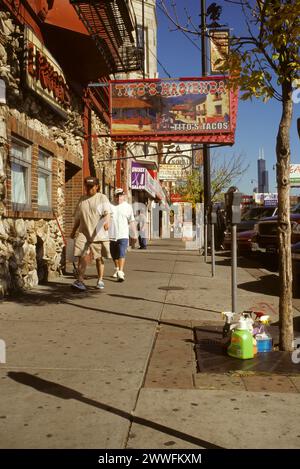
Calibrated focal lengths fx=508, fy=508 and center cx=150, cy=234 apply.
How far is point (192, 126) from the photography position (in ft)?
42.3

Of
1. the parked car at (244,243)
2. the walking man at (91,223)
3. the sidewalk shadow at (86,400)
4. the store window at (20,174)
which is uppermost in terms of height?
the store window at (20,174)

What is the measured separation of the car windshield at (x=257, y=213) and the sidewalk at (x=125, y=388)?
12.8 metres

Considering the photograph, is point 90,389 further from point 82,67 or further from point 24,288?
point 82,67

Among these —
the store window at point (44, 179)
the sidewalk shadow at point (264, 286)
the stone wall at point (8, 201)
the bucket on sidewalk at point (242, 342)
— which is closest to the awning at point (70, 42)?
the stone wall at point (8, 201)

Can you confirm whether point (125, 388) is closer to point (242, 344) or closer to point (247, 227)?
point (242, 344)

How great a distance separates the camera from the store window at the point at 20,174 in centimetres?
773

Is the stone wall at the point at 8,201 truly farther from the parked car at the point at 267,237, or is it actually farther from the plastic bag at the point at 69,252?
the parked car at the point at 267,237

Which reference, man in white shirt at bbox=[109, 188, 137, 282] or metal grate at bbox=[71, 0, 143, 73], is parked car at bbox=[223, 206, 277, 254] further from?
man in white shirt at bbox=[109, 188, 137, 282]

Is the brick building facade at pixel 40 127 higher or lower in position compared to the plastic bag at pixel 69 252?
higher

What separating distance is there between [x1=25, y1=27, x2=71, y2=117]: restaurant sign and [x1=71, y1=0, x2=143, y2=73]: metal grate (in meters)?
1.29

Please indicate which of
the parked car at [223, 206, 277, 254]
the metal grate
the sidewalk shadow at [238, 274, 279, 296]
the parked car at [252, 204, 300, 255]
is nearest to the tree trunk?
the sidewalk shadow at [238, 274, 279, 296]

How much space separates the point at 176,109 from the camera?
42.2ft

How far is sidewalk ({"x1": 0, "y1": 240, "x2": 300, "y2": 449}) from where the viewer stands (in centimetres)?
286

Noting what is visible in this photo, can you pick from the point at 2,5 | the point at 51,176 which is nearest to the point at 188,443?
the point at 2,5
